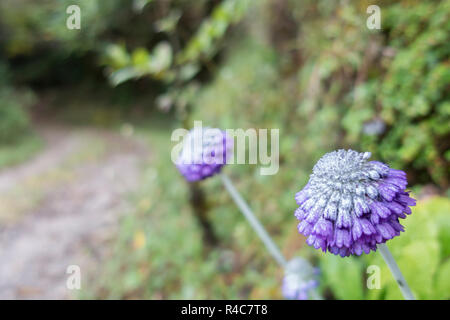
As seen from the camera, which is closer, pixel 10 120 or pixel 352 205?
pixel 352 205

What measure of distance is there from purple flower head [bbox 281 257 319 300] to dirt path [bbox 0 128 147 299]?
2.58 meters

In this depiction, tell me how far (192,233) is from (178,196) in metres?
0.98

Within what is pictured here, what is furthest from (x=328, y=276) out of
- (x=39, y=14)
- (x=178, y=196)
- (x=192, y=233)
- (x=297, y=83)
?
(x=39, y=14)

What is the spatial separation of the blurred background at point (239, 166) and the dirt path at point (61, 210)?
0.03m

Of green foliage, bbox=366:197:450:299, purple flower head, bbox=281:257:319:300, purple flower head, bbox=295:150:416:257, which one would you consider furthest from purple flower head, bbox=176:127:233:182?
green foliage, bbox=366:197:450:299

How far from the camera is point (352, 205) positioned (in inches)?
41.3

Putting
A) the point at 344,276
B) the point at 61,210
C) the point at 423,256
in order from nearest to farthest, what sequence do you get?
1. the point at 423,256
2. the point at 344,276
3. the point at 61,210

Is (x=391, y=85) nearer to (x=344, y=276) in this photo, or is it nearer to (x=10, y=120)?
(x=344, y=276)

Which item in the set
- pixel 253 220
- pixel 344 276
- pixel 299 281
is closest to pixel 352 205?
pixel 253 220

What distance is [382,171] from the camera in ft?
3.53

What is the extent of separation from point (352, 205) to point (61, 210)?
18.1 ft

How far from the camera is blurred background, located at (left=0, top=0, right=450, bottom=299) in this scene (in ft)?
8.06

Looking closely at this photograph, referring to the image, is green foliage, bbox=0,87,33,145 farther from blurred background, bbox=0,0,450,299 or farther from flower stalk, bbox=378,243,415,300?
flower stalk, bbox=378,243,415,300
